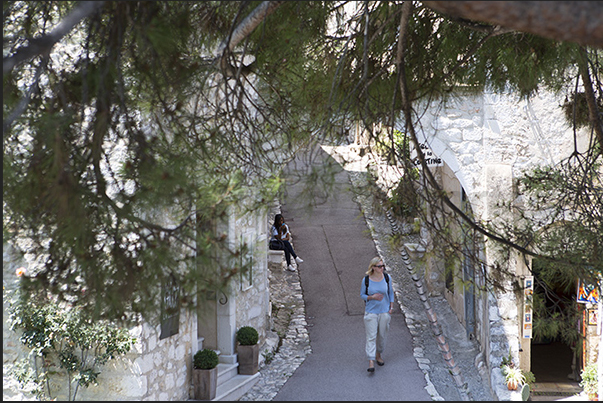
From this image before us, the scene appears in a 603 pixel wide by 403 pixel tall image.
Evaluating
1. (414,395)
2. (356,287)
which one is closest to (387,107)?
(414,395)

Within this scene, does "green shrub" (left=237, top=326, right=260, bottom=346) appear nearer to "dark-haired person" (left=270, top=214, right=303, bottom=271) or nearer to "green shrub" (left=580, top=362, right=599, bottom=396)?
"dark-haired person" (left=270, top=214, right=303, bottom=271)

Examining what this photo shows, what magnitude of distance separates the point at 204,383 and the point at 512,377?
3.39 meters

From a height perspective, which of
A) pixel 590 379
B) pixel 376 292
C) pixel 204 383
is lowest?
pixel 590 379

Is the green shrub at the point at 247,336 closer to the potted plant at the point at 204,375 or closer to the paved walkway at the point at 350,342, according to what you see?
the paved walkway at the point at 350,342

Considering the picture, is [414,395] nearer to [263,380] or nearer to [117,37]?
[263,380]

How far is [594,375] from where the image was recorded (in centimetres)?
740

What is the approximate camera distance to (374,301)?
7.33 m

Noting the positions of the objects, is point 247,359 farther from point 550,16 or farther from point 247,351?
point 550,16

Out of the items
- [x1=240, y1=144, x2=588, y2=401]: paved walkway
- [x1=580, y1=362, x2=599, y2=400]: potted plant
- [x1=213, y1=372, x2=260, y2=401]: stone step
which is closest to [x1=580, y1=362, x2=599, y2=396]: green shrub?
[x1=580, y1=362, x2=599, y2=400]: potted plant

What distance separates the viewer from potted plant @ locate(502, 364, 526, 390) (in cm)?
Answer: 703

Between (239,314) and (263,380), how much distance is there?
0.85 metres

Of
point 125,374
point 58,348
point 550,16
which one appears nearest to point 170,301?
point 550,16

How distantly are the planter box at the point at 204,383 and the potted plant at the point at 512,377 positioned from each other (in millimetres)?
3237

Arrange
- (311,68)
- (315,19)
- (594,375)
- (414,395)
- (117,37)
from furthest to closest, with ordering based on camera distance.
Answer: (594,375), (414,395), (311,68), (315,19), (117,37)
